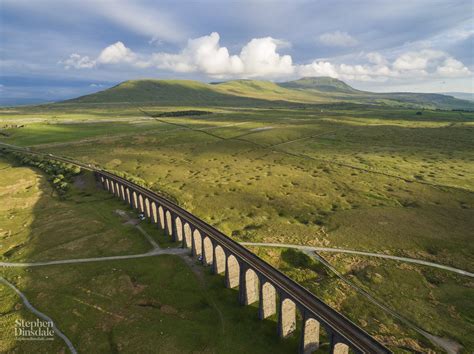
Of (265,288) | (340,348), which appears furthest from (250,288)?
(340,348)

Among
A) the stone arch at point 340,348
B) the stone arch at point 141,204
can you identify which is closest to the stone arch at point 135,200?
the stone arch at point 141,204

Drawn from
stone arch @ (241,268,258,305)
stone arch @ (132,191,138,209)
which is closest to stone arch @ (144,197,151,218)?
stone arch @ (132,191,138,209)

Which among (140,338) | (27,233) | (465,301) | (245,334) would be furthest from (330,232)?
(27,233)

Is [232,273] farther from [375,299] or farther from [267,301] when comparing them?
[375,299]

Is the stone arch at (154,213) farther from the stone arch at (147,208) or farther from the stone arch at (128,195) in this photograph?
the stone arch at (128,195)

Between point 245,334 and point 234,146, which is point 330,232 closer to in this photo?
point 245,334

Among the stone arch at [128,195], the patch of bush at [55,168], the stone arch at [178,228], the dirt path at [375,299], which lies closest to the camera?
the dirt path at [375,299]

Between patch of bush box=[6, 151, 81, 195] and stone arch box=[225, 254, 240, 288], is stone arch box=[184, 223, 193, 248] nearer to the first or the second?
stone arch box=[225, 254, 240, 288]
